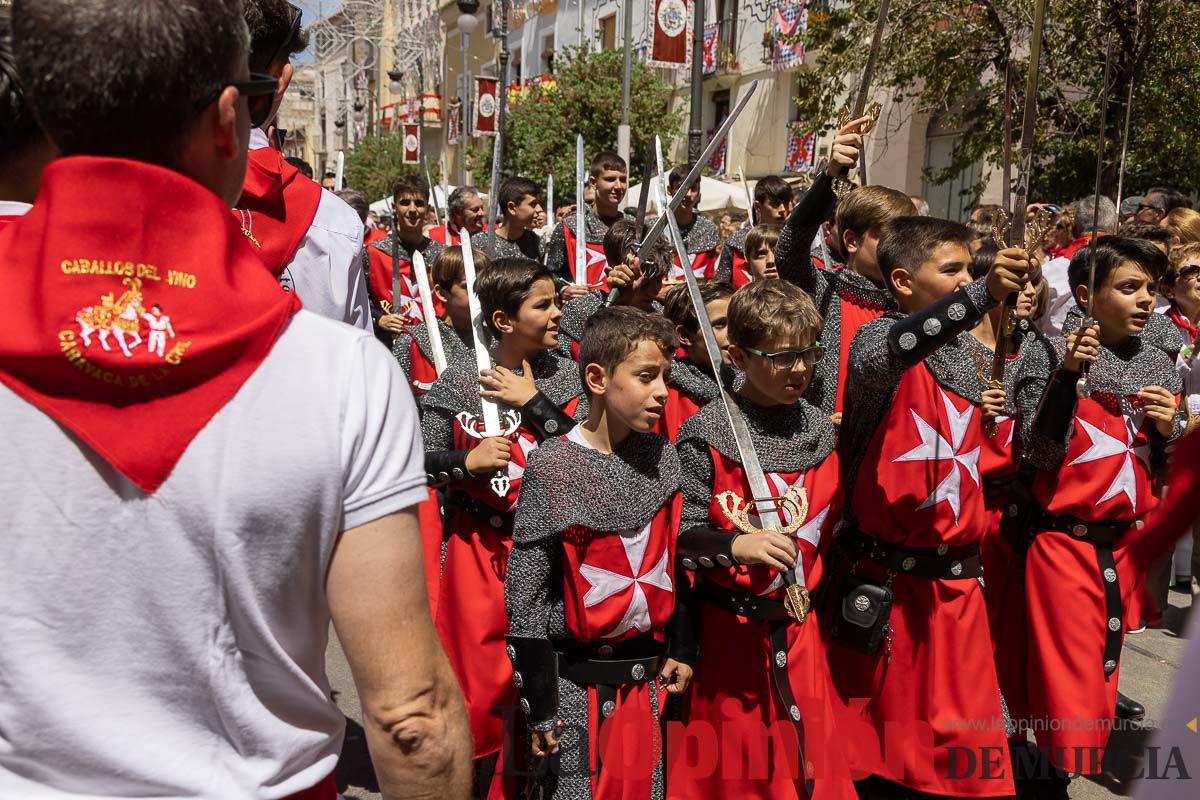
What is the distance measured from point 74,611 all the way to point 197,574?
143 mm

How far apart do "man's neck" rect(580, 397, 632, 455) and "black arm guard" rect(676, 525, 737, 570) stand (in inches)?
12.6

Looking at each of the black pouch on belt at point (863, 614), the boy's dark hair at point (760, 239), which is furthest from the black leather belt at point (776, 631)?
the boy's dark hair at point (760, 239)

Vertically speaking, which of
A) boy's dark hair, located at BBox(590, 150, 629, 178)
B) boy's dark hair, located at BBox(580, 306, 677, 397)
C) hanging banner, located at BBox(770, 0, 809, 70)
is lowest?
boy's dark hair, located at BBox(580, 306, 677, 397)

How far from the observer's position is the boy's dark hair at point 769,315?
3287mm

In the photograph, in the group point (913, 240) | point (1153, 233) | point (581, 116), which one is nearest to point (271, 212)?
point (913, 240)

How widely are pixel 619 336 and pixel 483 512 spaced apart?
888 mm

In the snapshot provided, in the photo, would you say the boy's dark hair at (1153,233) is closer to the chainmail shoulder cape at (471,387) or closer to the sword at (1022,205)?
the sword at (1022,205)

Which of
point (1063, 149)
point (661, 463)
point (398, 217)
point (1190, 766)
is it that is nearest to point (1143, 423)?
point (661, 463)

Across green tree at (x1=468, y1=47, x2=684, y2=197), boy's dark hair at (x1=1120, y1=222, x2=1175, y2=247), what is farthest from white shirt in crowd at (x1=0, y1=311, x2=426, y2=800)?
green tree at (x1=468, y1=47, x2=684, y2=197)

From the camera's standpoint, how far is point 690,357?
4172 millimetres

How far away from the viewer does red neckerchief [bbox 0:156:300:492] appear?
1.26 meters

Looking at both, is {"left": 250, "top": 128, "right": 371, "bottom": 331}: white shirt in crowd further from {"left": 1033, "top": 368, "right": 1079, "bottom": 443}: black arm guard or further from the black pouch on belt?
{"left": 1033, "top": 368, "right": 1079, "bottom": 443}: black arm guard

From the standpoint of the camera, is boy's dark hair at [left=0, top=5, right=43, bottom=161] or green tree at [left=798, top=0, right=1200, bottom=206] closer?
boy's dark hair at [left=0, top=5, right=43, bottom=161]

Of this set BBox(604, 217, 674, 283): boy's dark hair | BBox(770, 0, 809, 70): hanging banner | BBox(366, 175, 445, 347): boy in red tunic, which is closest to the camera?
BBox(604, 217, 674, 283): boy's dark hair
